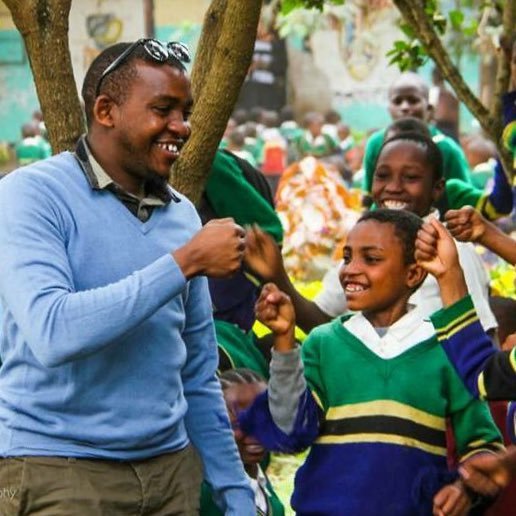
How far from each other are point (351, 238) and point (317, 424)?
0.63 metres

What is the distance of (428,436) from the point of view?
13.3 feet

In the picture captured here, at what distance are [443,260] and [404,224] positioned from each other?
644mm

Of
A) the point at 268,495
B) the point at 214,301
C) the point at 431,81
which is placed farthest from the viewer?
the point at 431,81

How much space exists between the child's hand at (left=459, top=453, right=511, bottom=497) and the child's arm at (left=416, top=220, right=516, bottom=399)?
23cm

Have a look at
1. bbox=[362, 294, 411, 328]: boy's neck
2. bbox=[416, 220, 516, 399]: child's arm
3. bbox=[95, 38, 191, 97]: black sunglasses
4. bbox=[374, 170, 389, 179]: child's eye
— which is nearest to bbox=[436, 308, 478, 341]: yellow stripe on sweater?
bbox=[416, 220, 516, 399]: child's arm

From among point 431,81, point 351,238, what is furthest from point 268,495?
point 431,81

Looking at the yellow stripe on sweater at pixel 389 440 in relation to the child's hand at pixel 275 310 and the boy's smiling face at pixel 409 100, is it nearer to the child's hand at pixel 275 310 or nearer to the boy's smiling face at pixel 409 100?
the child's hand at pixel 275 310

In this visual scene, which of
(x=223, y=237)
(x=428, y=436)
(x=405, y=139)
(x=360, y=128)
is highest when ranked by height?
(x=223, y=237)

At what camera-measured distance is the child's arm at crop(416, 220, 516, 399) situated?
3697mm

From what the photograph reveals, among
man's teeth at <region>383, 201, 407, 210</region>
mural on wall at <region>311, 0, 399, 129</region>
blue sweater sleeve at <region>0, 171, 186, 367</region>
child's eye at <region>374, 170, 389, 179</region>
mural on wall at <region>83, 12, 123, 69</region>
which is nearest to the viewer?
blue sweater sleeve at <region>0, 171, 186, 367</region>

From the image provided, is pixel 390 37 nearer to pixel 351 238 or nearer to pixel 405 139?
pixel 405 139

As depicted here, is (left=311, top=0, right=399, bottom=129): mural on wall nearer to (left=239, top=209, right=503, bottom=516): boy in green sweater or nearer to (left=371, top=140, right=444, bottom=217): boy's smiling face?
(left=371, top=140, right=444, bottom=217): boy's smiling face

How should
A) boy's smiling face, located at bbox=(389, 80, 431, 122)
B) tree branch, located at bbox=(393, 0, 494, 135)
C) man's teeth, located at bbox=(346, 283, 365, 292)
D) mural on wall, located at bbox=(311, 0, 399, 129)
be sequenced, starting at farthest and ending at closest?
mural on wall, located at bbox=(311, 0, 399, 129) → boy's smiling face, located at bbox=(389, 80, 431, 122) → tree branch, located at bbox=(393, 0, 494, 135) → man's teeth, located at bbox=(346, 283, 365, 292)

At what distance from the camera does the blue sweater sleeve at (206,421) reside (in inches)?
145
